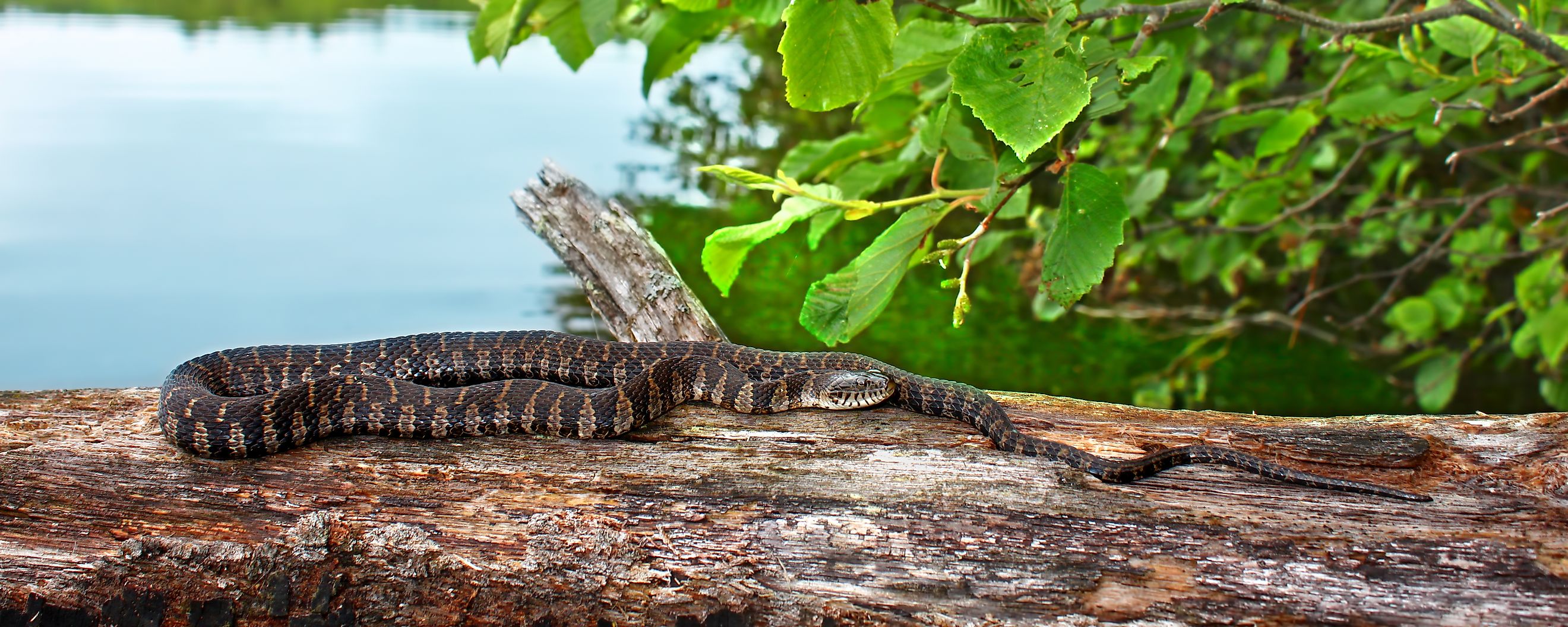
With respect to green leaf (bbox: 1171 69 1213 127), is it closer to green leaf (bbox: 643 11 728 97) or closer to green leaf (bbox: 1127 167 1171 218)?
green leaf (bbox: 1127 167 1171 218)

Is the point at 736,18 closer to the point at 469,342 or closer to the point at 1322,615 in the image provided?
the point at 469,342

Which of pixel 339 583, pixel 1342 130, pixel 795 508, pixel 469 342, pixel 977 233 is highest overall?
pixel 1342 130

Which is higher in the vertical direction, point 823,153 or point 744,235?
point 823,153

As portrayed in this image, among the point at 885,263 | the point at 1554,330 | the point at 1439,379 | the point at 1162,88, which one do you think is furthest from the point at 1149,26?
the point at 1439,379

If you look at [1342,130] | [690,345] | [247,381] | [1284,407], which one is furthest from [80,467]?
[1284,407]

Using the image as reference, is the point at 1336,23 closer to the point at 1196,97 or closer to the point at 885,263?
the point at 1196,97
